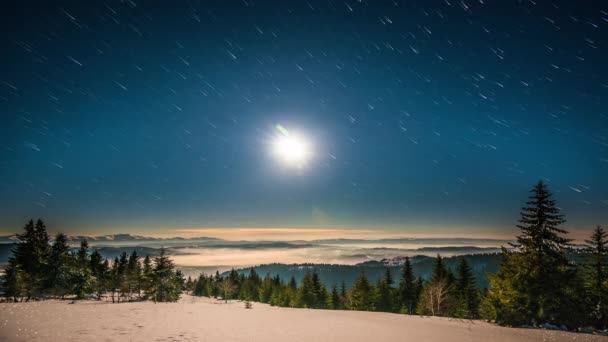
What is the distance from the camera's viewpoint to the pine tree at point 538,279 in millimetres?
22250

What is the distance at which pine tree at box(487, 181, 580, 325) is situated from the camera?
2225cm

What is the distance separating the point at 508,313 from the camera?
22641 mm

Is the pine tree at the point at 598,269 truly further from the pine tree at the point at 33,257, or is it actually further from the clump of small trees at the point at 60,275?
the pine tree at the point at 33,257

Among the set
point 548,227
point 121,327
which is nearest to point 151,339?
point 121,327

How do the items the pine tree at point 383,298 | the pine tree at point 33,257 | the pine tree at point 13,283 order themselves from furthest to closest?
1. the pine tree at point 383,298
2. the pine tree at point 33,257
3. the pine tree at point 13,283

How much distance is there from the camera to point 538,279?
911 inches

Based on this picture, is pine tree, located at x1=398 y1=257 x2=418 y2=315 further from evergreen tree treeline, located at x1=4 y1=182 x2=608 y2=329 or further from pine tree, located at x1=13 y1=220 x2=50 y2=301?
pine tree, located at x1=13 y1=220 x2=50 y2=301

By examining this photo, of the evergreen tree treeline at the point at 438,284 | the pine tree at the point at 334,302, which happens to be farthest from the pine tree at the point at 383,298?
the pine tree at the point at 334,302

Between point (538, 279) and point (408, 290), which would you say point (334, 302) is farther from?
point (538, 279)

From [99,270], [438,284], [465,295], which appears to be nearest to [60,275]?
[99,270]

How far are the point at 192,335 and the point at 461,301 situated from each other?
158 feet

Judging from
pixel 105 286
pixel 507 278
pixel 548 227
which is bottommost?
pixel 105 286

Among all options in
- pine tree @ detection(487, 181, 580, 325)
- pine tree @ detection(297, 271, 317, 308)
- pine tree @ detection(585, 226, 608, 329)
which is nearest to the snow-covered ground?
pine tree @ detection(487, 181, 580, 325)

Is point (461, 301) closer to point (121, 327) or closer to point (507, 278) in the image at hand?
point (507, 278)
